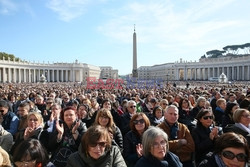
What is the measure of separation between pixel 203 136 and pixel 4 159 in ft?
10.4

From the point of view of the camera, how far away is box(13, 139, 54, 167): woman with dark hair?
7.73 ft

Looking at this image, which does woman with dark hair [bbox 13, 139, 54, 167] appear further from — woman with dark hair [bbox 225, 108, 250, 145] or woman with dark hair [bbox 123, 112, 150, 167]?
woman with dark hair [bbox 225, 108, 250, 145]

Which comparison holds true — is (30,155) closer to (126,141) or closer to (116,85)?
(126,141)

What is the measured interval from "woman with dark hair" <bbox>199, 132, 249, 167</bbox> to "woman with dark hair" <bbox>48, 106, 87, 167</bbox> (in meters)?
2.06

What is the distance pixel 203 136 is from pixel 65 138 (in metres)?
2.42

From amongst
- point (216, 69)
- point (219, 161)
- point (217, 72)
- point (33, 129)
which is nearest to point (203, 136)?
point (219, 161)

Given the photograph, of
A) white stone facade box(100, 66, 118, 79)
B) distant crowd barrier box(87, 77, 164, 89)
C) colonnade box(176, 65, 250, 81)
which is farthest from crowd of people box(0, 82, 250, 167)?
white stone facade box(100, 66, 118, 79)

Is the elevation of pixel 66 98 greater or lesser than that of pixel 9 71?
lesser

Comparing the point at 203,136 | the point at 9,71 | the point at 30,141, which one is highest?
the point at 9,71

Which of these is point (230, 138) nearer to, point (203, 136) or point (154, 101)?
point (203, 136)

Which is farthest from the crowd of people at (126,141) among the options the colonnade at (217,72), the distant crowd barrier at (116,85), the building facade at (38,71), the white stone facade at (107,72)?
the white stone facade at (107,72)

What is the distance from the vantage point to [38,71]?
87500 millimetres

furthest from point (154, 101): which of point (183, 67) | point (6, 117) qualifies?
point (183, 67)

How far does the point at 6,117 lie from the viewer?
5.28 meters
